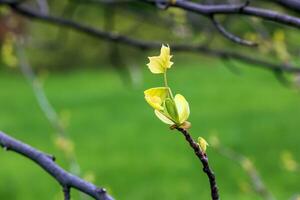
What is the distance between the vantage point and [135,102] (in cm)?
1166

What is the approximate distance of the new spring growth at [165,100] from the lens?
0.71m

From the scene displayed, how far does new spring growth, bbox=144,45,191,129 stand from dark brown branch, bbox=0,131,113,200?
26 cm

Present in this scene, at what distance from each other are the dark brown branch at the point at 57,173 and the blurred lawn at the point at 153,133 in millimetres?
3310

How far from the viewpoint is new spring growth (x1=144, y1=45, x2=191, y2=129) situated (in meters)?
0.71

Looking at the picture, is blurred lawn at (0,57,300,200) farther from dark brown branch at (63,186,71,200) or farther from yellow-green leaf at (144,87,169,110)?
yellow-green leaf at (144,87,169,110)

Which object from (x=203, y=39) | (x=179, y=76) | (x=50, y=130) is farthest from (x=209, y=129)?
(x=203, y=39)

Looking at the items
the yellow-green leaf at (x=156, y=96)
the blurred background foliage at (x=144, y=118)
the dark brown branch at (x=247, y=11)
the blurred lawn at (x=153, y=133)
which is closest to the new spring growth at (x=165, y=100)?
the yellow-green leaf at (x=156, y=96)

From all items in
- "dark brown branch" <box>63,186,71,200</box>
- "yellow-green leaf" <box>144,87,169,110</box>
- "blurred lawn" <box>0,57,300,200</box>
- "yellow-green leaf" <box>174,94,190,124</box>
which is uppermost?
"yellow-green leaf" <box>144,87,169,110</box>

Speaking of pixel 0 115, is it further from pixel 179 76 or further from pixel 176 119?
pixel 176 119

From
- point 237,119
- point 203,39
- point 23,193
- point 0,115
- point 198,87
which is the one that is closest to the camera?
point 203,39

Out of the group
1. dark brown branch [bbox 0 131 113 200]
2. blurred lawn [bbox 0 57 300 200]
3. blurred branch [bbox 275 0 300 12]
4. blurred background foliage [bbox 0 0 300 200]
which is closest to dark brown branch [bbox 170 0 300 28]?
blurred branch [bbox 275 0 300 12]

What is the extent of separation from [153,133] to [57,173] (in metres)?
8.17

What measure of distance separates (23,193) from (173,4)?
5.80 metres

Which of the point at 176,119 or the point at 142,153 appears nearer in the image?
the point at 176,119
